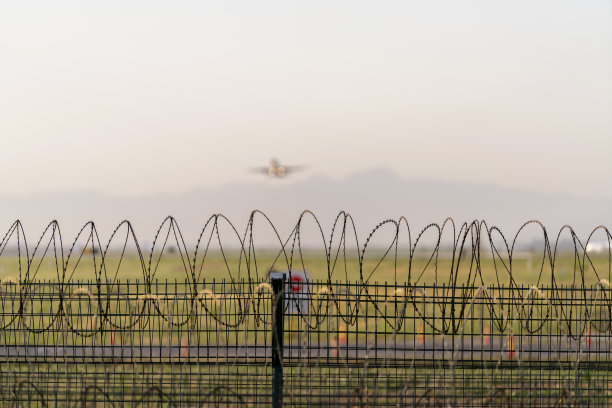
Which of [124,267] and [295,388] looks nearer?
[295,388]

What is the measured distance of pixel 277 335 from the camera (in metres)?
11.9

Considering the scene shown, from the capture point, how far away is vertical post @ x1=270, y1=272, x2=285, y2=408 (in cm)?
1184

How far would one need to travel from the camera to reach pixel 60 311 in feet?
39.1

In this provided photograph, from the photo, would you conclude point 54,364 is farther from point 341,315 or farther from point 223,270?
point 223,270

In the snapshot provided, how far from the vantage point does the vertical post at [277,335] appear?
11844mm

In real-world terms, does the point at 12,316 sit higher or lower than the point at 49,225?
lower

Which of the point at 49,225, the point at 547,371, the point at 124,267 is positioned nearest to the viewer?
the point at 49,225

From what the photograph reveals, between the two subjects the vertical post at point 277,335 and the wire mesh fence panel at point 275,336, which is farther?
the vertical post at point 277,335

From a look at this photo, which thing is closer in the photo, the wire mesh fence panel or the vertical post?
the wire mesh fence panel

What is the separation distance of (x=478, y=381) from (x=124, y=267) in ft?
299

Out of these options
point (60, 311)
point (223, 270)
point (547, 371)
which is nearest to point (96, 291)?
point (60, 311)

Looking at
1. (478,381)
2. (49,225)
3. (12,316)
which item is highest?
(49,225)

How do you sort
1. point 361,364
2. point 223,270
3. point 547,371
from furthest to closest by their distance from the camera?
point 223,270, point 547,371, point 361,364

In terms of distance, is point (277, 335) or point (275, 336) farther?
point (275, 336)
